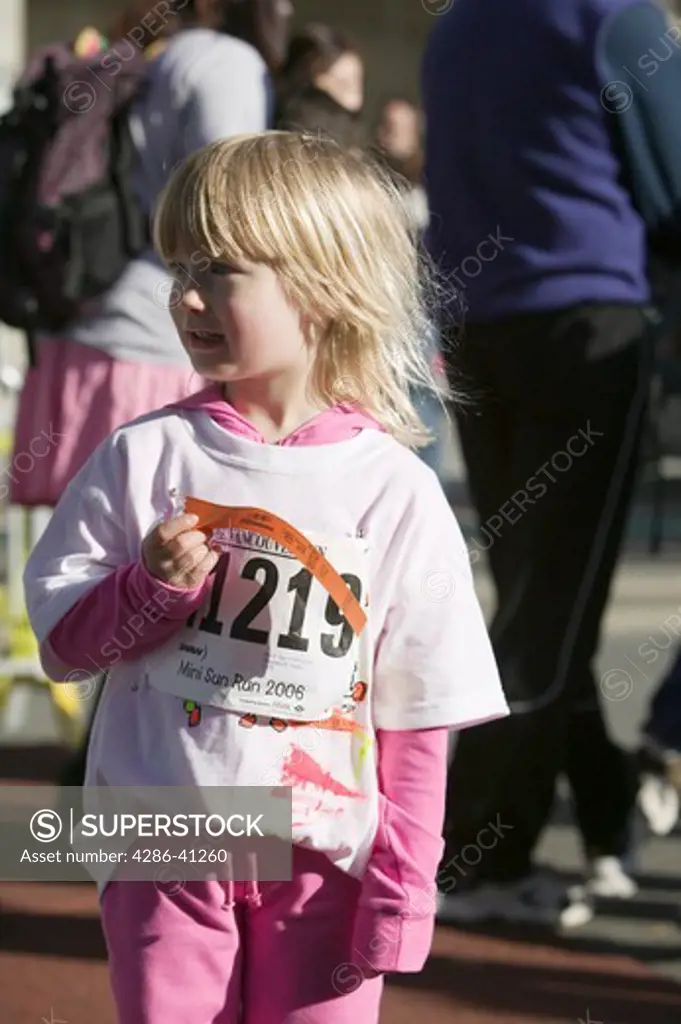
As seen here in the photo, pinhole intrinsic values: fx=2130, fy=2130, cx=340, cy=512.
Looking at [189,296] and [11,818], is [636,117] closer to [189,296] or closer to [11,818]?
[189,296]

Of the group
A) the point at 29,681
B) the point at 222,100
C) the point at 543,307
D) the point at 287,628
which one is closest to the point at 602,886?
the point at 543,307

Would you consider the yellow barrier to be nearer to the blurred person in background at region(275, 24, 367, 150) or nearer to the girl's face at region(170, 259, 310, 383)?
the blurred person in background at region(275, 24, 367, 150)

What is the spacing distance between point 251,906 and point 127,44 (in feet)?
9.74

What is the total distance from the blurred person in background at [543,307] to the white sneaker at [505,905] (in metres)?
0.02

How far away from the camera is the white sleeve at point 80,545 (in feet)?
8.46

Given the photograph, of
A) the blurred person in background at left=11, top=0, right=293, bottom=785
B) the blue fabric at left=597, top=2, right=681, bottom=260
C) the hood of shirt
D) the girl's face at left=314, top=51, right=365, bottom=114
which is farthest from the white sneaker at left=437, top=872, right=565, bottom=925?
the hood of shirt

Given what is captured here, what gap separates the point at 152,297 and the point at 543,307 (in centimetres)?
96

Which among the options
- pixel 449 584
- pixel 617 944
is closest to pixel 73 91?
pixel 617 944

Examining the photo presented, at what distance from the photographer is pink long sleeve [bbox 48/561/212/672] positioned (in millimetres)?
2471

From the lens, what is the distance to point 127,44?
16.5ft

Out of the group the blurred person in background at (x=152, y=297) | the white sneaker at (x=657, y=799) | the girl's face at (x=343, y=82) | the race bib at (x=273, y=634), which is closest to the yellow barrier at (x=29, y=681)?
the blurred person in background at (x=152, y=297)

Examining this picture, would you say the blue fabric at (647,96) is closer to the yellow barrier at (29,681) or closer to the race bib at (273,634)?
the race bib at (273,634)

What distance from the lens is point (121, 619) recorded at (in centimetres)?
249

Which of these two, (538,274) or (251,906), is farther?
(538,274)
